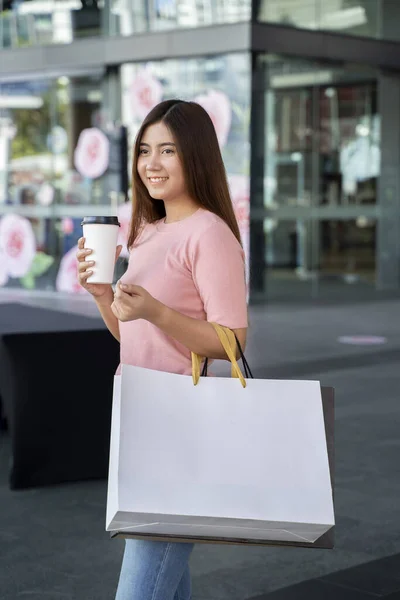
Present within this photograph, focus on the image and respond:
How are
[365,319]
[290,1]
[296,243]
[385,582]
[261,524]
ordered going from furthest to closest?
[296,243]
[290,1]
[365,319]
[385,582]
[261,524]

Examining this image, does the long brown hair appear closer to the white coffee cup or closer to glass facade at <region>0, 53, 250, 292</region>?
the white coffee cup

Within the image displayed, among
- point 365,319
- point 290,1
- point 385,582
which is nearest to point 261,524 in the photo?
point 385,582

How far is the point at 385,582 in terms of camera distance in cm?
421

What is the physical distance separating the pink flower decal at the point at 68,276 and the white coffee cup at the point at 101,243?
53.8ft

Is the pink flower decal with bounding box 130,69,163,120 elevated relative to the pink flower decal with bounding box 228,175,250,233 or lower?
elevated

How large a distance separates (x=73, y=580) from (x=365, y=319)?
447 inches

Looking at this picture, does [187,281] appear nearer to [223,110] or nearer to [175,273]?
[175,273]

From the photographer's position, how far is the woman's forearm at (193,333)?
2359 mm

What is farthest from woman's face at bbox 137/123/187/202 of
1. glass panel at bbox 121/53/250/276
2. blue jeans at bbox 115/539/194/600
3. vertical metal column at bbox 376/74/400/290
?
vertical metal column at bbox 376/74/400/290

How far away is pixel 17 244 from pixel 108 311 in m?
17.1

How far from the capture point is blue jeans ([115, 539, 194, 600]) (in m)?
2.37

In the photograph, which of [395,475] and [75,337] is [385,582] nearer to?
[395,475]

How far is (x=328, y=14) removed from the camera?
18.5 metres

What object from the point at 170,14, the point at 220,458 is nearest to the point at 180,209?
the point at 220,458
